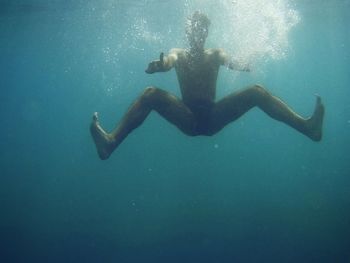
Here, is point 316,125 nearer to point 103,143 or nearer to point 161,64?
point 161,64

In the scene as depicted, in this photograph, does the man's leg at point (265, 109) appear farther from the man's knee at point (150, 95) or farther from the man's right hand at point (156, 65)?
the man's right hand at point (156, 65)

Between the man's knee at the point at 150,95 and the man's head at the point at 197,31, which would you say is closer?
the man's knee at the point at 150,95

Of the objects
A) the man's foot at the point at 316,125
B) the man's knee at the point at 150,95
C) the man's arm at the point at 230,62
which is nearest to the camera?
the man's foot at the point at 316,125

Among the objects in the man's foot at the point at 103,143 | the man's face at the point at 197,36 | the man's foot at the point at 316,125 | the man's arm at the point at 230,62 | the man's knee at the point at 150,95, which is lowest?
the man's foot at the point at 103,143

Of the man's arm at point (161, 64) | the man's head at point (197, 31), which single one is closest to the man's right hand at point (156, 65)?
the man's arm at point (161, 64)

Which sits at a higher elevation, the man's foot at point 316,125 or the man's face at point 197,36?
the man's face at point 197,36

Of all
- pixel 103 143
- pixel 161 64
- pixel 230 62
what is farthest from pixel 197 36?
pixel 103 143

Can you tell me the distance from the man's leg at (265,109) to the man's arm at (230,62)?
425 mm

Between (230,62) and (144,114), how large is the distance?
6.19 feet

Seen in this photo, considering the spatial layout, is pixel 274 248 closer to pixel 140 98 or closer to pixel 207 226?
pixel 207 226

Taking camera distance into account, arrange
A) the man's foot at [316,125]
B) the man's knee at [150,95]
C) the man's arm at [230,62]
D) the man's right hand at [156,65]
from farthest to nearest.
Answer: the man's arm at [230,62] → the man's knee at [150,95] → the man's foot at [316,125] → the man's right hand at [156,65]

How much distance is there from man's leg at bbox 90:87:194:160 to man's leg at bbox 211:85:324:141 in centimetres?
60

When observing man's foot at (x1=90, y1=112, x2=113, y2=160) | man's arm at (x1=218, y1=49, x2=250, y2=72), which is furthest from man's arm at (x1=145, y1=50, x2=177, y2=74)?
man's foot at (x1=90, y1=112, x2=113, y2=160)

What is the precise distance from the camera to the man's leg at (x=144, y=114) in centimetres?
686
